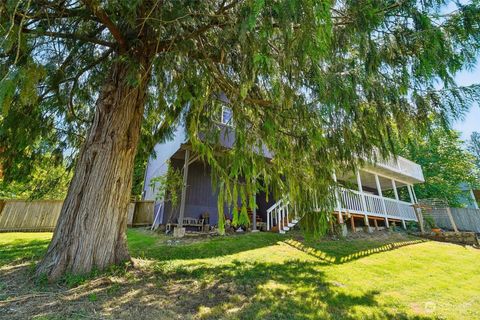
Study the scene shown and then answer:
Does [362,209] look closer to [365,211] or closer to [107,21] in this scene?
[365,211]

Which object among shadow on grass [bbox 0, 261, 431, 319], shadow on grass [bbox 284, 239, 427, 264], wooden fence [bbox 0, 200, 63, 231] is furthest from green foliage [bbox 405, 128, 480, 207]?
wooden fence [bbox 0, 200, 63, 231]

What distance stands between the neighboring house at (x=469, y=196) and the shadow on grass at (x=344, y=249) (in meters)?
11.8

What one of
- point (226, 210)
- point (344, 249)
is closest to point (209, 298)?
point (344, 249)

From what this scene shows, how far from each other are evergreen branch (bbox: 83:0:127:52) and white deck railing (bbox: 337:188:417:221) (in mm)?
8641

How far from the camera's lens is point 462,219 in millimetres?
14547

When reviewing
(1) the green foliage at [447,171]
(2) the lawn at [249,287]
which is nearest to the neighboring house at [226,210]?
(2) the lawn at [249,287]

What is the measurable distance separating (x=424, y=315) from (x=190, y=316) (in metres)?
3.19

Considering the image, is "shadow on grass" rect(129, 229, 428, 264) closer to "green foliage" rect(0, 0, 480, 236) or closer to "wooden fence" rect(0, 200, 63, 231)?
"green foliage" rect(0, 0, 480, 236)

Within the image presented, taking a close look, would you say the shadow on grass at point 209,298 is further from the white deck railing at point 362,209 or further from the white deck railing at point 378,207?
the white deck railing at point 378,207

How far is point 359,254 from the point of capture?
23.7ft

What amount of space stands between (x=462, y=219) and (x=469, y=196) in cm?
522

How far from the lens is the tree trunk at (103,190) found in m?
3.79

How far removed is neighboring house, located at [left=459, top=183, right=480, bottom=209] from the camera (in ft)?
55.7

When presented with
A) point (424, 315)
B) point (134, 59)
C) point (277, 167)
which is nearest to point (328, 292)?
point (424, 315)
